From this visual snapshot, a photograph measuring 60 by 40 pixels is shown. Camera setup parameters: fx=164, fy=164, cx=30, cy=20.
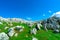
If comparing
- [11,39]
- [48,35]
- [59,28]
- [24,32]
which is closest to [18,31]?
[24,32]

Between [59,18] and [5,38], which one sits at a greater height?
[59,18]

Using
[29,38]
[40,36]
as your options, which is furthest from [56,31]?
[29,38]

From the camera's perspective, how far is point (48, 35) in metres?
56.1

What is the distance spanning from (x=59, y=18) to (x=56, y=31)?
10220 millimetres

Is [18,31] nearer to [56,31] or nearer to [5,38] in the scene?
[5,38]

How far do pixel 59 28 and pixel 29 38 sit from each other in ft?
55.8

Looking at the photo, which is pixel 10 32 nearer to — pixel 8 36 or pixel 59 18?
pixel 8 36

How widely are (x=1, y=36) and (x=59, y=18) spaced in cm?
2806

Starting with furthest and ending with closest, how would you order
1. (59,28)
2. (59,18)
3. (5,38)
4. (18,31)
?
(59,18)
(59,28)
(18,31)
(5,38)

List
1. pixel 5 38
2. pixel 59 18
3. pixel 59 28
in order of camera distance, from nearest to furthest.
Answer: pixel 5 38 → pixel 59 28 → pixel 59 18

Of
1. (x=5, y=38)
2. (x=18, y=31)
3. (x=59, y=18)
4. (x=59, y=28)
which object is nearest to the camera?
(x=5, y=38)

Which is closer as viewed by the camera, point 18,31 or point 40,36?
point 40,36

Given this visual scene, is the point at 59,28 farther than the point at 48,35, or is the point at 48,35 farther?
the point at 59,28

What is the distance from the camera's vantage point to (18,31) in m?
58.9
